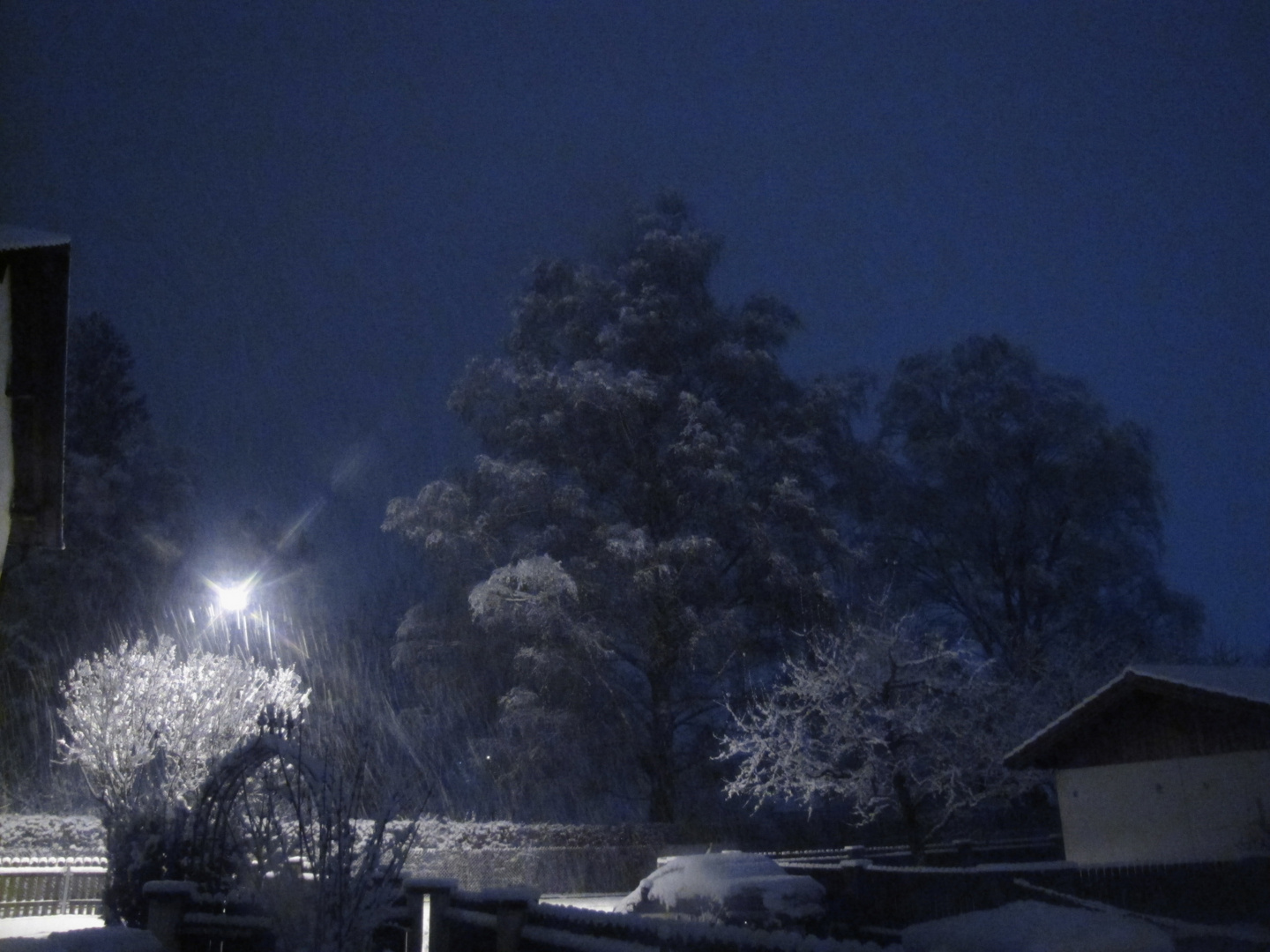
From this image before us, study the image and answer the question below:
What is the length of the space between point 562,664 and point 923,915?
1484 cm

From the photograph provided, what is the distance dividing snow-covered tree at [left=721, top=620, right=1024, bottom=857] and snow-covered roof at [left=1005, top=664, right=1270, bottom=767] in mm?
3061

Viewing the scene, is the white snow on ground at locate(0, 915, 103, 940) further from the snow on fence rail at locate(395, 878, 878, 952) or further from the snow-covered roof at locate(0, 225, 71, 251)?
the snow-covered roof at locate(0, 225, 71, 251)

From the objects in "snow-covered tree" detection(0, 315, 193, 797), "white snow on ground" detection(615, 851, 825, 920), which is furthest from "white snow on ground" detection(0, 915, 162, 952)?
"snow-covered tree" detection(0, 315, 193, 797)

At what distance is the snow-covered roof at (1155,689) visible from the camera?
17.3 m

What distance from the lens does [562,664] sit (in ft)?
97.6

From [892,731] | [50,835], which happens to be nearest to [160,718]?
[50,835]

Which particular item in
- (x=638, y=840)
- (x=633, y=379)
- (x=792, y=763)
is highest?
(x=633, y=379)

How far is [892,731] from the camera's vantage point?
23.5 m

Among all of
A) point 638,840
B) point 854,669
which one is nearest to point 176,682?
point 638,840

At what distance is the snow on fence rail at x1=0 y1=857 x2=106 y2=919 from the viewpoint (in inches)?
795


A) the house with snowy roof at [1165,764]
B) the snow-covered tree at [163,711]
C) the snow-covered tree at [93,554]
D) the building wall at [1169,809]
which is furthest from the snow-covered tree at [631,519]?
the building wall at [1169,809]

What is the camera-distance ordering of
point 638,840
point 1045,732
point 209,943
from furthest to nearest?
point 638,840
point 1045,732
point 209,943

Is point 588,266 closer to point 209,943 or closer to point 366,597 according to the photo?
point 366,597

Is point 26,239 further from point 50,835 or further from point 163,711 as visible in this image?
point 50,835
